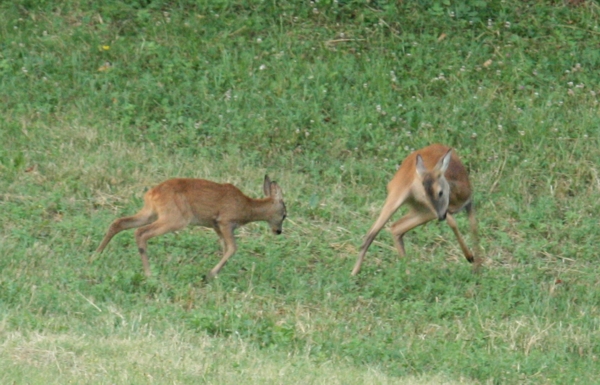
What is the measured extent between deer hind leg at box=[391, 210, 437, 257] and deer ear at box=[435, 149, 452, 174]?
1.53ft

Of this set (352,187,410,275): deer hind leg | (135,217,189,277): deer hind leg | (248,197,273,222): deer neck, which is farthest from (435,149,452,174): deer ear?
(135,217,189,277): deer hind leg

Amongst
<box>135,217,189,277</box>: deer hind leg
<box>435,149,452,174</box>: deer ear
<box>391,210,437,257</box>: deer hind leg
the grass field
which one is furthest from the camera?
<box>391,210,437,257</box>: deer hind leg

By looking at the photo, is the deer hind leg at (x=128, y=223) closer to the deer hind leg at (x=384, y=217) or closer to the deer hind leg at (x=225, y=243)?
the deer hind leg at (x=225, y=243)

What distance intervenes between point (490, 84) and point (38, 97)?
523 centimetres

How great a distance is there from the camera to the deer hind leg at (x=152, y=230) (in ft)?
31.2

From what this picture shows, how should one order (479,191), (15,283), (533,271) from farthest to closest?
1. (479,191)
2. (533,271)
3. (15,283)

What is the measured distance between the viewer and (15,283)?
868 cm

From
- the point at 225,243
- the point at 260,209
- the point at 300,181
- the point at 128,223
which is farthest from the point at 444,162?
the point at 128,223

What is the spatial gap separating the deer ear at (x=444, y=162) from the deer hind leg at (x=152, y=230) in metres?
2.29

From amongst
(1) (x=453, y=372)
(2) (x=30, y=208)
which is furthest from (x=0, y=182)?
(1) (x=453, y=372)

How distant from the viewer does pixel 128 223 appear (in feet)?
32.1

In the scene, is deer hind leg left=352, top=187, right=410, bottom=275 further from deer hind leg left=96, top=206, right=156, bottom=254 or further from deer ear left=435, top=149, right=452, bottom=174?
deer hind leg left=96, top=206, right=156, bottom=254

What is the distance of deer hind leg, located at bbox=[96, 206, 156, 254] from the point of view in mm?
9703

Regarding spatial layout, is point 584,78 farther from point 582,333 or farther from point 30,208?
point 30,208
